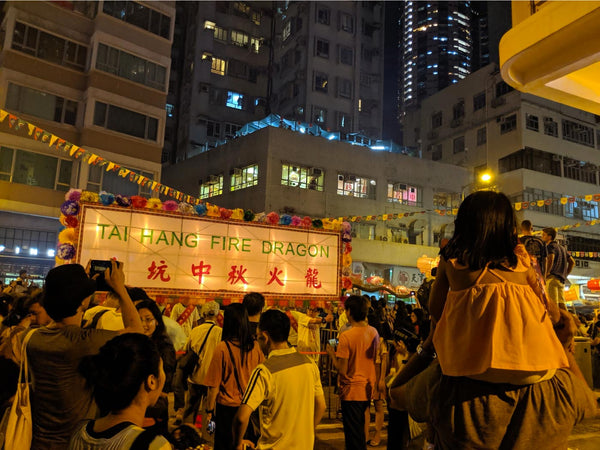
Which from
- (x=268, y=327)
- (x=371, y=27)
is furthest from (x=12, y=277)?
(x=371, y=27)

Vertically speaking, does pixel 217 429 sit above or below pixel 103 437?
below

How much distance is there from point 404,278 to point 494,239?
31480 mm

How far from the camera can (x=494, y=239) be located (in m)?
2.29

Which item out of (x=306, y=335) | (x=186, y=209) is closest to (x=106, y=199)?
(x=186, y=209)

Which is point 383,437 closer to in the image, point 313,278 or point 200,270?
point 313,278

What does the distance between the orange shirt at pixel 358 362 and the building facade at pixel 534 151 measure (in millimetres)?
33123

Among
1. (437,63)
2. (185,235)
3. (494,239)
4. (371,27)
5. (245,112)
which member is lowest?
(494,239)

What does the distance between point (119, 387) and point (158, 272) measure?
29.0 ft

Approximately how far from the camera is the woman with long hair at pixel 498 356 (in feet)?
6.95

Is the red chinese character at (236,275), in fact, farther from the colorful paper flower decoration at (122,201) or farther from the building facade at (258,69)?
the building facade at (258,69)

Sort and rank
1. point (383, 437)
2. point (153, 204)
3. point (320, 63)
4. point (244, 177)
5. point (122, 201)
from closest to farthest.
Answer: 1. point (383, 437)
2. point (122, 201)
3. point (153, 204)
4. point (244, 177)
5. point (320, 63)

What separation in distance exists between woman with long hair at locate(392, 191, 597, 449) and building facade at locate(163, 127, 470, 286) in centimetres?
2729

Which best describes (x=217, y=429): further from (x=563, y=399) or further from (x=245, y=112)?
(x=245, y=112)

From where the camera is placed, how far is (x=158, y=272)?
35.4ft
